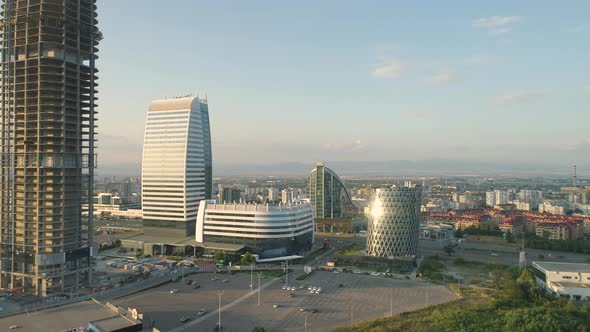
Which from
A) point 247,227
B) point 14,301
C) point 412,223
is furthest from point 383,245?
point 14,301

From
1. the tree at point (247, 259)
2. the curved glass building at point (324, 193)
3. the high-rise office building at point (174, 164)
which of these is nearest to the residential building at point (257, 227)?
the tree at point (247, 259)

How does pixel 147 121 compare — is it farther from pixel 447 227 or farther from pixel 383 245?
pixel 447 227

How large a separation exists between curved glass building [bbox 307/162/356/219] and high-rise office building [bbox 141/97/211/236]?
1895 inches

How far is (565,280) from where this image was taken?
7050cm

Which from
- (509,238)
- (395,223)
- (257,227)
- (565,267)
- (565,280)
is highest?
(395,223)

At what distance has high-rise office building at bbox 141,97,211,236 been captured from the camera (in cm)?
11056

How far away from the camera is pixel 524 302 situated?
5891cm

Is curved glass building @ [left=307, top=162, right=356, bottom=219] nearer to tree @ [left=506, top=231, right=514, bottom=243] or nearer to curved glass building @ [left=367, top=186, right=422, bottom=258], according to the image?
curved glass building @ [left=367, top=186, right=422, bottom=258]

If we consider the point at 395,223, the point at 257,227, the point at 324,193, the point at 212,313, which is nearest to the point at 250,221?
the point at 257,227

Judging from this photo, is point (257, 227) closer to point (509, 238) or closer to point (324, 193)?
point (324, 193)

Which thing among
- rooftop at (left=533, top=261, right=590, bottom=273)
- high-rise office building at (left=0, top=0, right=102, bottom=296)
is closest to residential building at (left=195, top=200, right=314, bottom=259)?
high-rise office building at (left=0, top=0, right=102, bottom=296)

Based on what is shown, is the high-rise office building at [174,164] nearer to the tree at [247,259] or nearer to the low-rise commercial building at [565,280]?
the tree at [247,259]

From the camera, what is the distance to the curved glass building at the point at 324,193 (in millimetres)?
150750

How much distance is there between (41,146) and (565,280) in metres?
87.2
